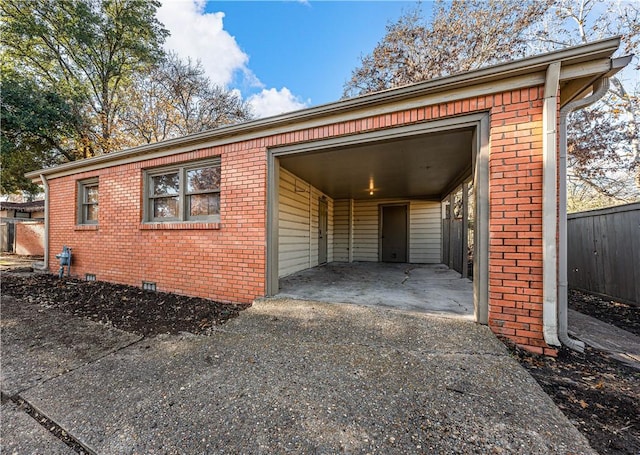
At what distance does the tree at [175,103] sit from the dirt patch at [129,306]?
8.33 metres

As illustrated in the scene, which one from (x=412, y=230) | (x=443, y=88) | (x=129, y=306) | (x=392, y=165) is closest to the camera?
(x=443, y=88)

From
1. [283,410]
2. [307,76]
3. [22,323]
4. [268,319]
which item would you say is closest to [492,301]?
[283,410]

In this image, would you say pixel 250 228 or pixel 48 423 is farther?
pixel 250 228

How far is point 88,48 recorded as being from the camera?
10.6 metres

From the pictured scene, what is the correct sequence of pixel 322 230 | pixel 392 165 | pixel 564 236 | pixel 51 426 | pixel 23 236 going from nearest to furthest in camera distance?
1. pixel 51 426
2. pixel 564 236
3. pixel 392 165
4. pixel 322 230
5. pixel 23 236

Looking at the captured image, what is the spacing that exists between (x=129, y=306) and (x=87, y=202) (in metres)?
3.71

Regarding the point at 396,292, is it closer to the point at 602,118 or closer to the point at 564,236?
the point at 564,236

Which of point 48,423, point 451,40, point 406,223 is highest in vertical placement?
point 451,40

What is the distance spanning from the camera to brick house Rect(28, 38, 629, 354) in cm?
233

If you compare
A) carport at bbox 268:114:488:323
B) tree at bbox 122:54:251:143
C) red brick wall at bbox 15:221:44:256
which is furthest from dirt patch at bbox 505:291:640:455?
red brick wall at bbox 15:221:44:256

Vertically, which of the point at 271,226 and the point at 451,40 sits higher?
the point at 451,40

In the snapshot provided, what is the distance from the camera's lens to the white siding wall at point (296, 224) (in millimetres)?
5441

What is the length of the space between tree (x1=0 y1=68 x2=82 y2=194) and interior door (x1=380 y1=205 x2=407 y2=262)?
492 inches

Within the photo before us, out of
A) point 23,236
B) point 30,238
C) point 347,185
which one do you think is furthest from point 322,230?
point 23,236
